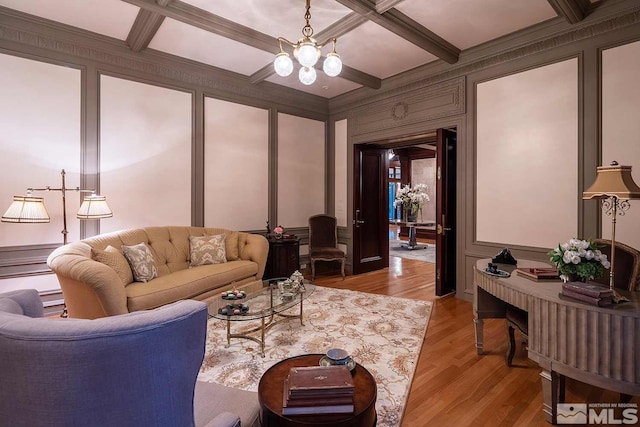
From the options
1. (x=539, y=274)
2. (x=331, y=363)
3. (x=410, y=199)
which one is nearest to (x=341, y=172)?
(x=410, y=199)

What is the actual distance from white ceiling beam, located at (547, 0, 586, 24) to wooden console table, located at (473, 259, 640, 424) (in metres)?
2.63

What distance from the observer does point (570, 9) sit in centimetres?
304

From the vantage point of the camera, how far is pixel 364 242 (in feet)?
19.4

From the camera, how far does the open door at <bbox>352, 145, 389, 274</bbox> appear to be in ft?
19.0

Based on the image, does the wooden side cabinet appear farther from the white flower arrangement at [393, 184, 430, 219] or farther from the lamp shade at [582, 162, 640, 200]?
the white flower arrangement at [393, 184, 430, 219]

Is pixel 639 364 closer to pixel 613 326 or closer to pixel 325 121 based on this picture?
pixel 613 326

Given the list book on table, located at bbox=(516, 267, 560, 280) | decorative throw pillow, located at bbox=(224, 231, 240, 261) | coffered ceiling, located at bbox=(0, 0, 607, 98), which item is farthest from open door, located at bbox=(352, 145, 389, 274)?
book on table, located at bbox=(516, 267, 560, 280)

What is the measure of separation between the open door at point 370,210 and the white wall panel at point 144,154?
2.85 metres

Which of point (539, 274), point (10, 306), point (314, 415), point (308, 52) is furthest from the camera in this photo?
point (308, 52)

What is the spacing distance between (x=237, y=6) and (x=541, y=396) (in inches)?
165

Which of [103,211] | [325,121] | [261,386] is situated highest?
[325,121]

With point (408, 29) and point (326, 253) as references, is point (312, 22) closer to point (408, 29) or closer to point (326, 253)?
point (408, 29)

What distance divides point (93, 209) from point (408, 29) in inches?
152

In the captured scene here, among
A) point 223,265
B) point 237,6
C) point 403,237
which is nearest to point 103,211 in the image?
point 223,265
